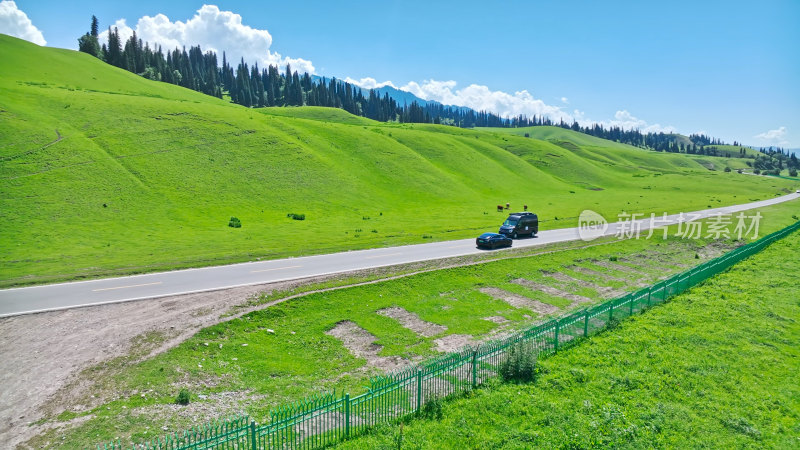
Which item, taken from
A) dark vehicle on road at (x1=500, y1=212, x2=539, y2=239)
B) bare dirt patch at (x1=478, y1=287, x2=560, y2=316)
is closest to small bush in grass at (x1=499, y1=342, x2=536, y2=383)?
bare dirt patch at (x1=478, y1=287, x2=560, y2=316)

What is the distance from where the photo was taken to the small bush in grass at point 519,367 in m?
14.7

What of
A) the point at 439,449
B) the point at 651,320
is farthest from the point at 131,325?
the point at 651,320

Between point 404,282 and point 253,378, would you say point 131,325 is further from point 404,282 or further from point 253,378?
point 404,282

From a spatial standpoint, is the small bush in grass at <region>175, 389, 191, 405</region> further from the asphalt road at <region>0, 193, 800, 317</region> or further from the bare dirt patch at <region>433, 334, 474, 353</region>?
the asphalt road at <region>0, 193, 800, 317</region>

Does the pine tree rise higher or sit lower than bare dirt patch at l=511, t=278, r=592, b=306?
higher

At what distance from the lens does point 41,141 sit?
1971 inches

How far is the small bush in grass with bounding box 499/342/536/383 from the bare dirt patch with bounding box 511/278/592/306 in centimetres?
1167

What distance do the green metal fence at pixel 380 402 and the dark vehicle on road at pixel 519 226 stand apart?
896 inches

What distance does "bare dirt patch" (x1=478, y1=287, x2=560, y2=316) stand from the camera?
23.7 m

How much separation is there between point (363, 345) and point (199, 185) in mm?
43702

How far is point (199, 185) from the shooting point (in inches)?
2071

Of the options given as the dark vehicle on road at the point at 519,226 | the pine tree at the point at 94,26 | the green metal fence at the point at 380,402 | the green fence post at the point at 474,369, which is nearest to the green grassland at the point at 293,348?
the green metal fence at the point at 380,402

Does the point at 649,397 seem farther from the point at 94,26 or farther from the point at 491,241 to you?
the point at 94,26

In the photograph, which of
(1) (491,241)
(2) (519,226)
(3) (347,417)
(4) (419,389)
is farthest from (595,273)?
(3) (347,417)
